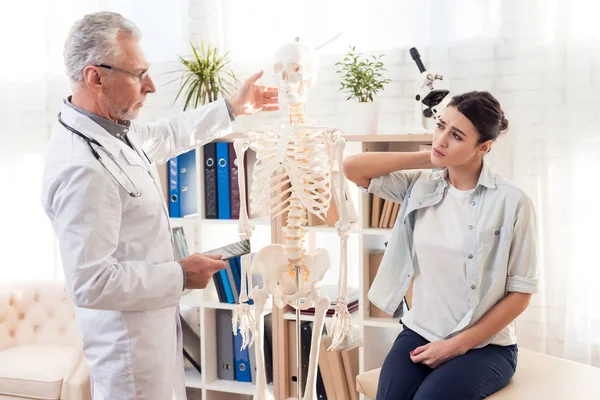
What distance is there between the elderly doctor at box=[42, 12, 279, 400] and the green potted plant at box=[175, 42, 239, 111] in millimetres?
1069

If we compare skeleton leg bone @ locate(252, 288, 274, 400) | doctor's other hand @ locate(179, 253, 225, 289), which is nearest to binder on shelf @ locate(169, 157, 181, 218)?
skeleton leg bone @ locate(252, 288, 274, 400)

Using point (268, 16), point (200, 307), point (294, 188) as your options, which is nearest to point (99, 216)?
point (294, 188)

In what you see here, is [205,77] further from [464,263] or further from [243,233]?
[464,263]

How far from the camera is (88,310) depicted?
1924 millimetres

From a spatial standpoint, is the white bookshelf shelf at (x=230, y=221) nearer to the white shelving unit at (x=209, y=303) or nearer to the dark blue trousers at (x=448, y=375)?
the white shelving unit at (x=209, y=303)

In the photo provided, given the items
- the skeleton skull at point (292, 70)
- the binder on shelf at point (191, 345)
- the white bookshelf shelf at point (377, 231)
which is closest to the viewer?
the skeleton skull at point (292, 70)

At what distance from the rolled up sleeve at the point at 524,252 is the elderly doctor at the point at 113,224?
2.62 ft

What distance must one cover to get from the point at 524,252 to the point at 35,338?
221cm

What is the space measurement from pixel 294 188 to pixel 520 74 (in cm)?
118

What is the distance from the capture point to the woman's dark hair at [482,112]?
200 centimetres

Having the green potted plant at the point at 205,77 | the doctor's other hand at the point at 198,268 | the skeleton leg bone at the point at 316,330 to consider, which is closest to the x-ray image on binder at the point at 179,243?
the green potted plant at the point at 205,77

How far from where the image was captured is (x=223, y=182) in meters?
3.01

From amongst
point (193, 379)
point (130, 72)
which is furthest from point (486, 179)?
point (193, 379)

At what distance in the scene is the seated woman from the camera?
6.56 feet
